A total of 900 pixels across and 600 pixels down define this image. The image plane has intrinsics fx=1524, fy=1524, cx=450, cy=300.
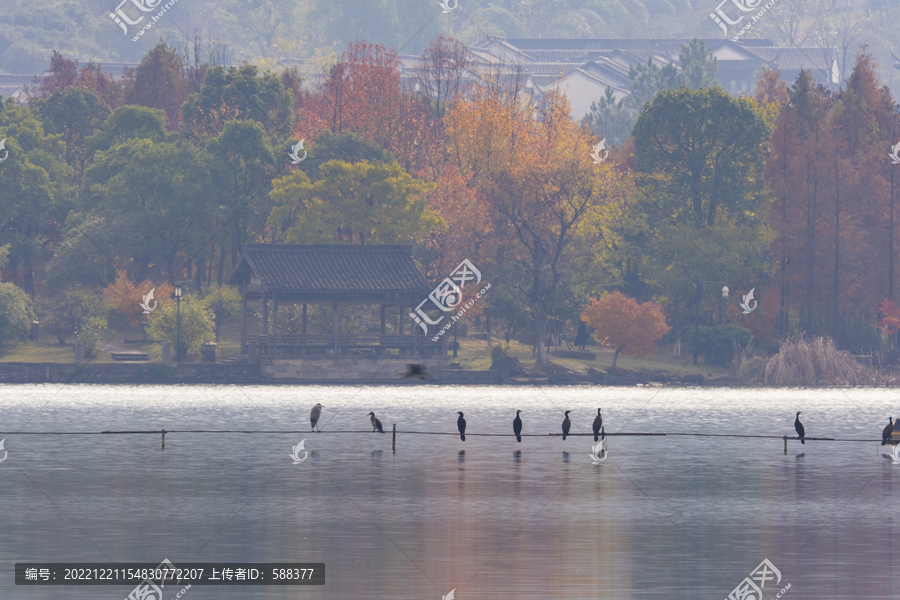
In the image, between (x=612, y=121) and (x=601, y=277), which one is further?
(x=612, y=121)

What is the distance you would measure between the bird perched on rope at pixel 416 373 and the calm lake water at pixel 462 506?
21.0 meters

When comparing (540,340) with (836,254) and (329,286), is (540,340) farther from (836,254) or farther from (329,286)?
(836,254)

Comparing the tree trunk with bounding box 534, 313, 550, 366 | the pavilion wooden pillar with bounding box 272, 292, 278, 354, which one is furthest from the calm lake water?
the tree trunk with bounding box 534, 313, 550, 366

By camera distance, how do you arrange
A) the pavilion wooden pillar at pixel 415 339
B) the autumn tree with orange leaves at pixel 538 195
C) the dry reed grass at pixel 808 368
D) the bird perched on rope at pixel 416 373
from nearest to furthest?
the dry reed grass at pixel 808 368
the bird perched on rope at pixel 416 373
the pavilion wooden pillar at pixel 415 339
the autumn tree with orange leaves at pixel 538 195

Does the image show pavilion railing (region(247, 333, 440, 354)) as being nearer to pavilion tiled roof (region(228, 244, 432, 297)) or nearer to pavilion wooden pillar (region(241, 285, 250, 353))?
pavilion wooden pillar (region(241, 285, 250, 353))

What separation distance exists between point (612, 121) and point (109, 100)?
157ft

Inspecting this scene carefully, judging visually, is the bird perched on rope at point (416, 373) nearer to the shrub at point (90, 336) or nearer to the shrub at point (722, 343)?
the shrub at point (722, 343)

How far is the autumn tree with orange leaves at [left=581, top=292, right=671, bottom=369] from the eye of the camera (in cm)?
8881

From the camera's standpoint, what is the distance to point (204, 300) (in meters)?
88.9

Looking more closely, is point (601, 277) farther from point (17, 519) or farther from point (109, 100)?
point (17, 519)

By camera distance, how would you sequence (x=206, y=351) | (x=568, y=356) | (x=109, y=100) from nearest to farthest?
(x=206, y=351)
(x=568, y=356)
(x=109, y=100)

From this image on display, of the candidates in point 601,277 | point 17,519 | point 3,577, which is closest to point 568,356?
point 601,277

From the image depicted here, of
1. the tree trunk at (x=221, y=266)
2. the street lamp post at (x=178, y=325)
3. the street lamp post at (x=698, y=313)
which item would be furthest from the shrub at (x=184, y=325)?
→ the street lamp post at (x=698, y=313)

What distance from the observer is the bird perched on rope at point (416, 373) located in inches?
3388
